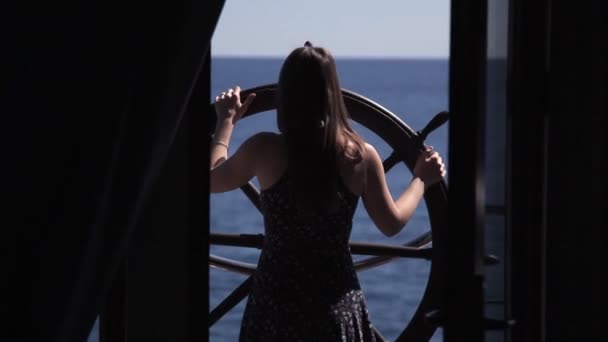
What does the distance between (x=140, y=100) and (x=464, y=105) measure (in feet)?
1.53

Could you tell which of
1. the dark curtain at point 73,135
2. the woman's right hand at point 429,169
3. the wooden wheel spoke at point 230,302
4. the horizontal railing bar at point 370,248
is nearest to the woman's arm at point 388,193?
the woman's right hand at point 429,169

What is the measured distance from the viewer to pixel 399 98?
6575 centimetres

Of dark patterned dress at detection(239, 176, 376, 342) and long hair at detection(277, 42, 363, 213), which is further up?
long hair at detection(277, 42, 363, 213)

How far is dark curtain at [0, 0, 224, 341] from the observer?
1558 millimetres

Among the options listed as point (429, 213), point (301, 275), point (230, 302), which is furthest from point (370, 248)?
point (301, 275)

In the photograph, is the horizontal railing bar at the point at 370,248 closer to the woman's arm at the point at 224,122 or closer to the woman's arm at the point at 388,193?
the woman's arm at the point at 388,193

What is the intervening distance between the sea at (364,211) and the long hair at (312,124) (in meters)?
0.37

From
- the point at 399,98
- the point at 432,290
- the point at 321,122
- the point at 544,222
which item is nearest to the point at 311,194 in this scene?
the point at 321,122

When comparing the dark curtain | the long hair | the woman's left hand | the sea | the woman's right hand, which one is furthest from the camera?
the sea

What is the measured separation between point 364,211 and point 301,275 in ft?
141

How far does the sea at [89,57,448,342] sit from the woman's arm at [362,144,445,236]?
→ 0.78 ft

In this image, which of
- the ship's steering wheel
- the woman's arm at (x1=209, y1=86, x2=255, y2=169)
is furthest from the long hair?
the ship's steering wheel

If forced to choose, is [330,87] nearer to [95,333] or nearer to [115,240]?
[95,333]

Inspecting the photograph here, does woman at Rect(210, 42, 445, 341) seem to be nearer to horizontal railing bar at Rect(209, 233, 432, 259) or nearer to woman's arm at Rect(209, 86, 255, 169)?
woman's arm at Rect(209, 86, 255, 169)
